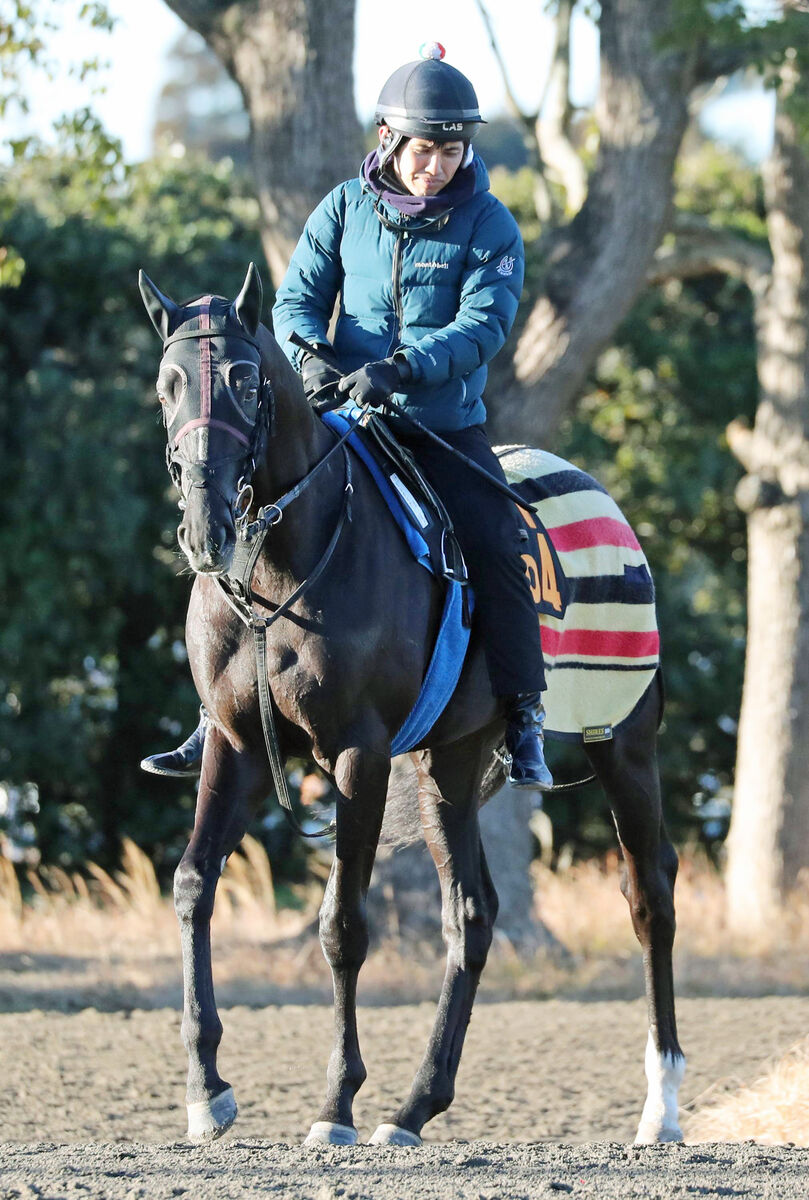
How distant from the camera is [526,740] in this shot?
5168 mm

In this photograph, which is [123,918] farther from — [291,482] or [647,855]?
[291,482]

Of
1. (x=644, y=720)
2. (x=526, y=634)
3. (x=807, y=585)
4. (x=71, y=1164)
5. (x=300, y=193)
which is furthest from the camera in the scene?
(x=807, y=585)

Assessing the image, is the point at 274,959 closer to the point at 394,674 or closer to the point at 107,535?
the point at 107,535

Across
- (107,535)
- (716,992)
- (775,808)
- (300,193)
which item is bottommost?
(716,992)

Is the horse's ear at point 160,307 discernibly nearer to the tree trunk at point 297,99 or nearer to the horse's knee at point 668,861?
the horse's knee at point 668,861

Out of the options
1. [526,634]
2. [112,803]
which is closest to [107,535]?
[112,803]

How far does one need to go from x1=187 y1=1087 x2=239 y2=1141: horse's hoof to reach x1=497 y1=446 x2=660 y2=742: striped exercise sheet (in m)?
1.91

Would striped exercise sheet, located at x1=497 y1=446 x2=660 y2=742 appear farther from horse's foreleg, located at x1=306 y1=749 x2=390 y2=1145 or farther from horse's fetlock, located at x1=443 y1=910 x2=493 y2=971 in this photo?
horse's foreleg, located at x1=306 y1=749 x2=390 y2=1145

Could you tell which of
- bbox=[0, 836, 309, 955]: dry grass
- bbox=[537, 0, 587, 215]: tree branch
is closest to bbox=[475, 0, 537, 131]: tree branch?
bbox=[537, 0, 587, 215]: tree branch

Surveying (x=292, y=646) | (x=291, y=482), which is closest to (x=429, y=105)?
(x=291, y=482)

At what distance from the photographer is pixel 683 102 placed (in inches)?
403

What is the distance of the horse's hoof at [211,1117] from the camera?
14.5ft

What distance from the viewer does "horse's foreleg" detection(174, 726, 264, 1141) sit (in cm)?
444

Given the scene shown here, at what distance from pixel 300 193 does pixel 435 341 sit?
204 inches
